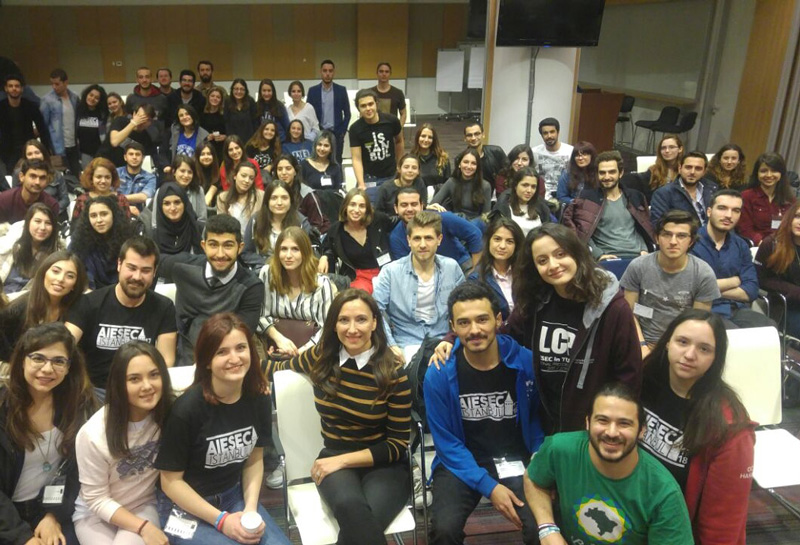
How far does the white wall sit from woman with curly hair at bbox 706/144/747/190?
200cm

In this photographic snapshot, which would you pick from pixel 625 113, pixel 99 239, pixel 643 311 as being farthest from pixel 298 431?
pixel 625 113

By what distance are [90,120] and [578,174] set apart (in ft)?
17.9

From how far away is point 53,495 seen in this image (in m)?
2.37

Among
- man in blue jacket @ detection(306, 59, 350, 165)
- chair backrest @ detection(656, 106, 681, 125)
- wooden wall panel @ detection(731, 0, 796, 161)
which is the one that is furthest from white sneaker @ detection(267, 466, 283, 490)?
chair backrest @ detection(656, 106, 681, 125)

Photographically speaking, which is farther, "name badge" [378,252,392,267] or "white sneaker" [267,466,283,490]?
"name badge" [378,252,392,267]

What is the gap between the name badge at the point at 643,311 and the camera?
3480 millimetres

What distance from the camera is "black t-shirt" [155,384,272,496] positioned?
92.4 inches

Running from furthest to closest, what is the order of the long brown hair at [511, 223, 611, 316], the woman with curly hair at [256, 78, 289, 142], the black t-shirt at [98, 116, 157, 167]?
the woman with curly hair at [256, 78, 289, 142]
the black t-shirt at [98, 116, 157, 167]
the long brown hair at [511, 223, 611, 316]

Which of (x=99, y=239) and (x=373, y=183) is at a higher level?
(x=373, y=183)

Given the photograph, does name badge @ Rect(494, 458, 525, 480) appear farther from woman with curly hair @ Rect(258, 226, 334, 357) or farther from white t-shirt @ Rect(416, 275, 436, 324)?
woman with curly hair @ Rect(258, 226, 334, 357)

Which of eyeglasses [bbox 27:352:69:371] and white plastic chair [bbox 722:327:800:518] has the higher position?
eyeglasses [bbox 27:352:69:371]

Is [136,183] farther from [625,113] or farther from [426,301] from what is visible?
[625,113]

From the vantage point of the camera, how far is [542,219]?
4941mm


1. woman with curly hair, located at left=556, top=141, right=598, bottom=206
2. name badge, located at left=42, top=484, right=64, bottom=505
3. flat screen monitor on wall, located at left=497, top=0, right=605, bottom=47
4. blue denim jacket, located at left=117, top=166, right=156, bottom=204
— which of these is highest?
flat screen monitor on wall, located at left=497, top=0, right=605, bottom=47
